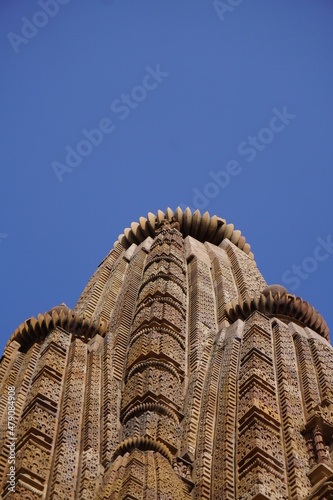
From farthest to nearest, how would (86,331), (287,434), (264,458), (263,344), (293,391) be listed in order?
(86,331)
(263,344)
(293,391)
(287,434)
(264,458)

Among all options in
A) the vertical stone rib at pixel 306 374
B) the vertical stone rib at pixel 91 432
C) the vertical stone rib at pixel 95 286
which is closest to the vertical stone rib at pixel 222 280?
the vertical stone rib at pixel 95 286

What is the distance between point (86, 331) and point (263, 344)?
4578mm

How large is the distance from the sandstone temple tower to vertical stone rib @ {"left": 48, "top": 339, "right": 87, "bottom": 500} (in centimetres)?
3

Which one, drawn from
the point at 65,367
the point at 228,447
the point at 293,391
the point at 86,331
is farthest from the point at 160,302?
the point at 228,447

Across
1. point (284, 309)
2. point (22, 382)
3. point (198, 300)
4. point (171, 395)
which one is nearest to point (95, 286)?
point (198, 300)

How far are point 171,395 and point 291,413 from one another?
2.52m

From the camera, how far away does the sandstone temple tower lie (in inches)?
661

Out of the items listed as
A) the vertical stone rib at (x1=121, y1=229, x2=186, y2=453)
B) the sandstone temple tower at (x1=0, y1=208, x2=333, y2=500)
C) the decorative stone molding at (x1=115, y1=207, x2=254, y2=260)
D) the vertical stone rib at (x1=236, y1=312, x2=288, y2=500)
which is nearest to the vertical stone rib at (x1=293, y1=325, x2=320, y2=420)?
the sandstone temple tower at (x1=0, y1=208, x2=333, y2=500)

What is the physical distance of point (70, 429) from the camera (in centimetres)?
1898

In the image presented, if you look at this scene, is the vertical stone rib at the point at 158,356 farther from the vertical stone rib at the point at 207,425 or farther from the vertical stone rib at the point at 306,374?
the vertical stone rib at the point at 306,374

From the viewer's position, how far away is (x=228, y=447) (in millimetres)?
17719

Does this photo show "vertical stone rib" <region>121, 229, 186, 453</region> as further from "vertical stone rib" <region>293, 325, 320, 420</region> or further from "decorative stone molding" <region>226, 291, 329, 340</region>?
"vertical stone rib" <region>293, 325, 320, 420</region>

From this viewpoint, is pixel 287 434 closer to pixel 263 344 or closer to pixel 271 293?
pixel 263 344

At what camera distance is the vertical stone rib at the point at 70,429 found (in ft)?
56.0
